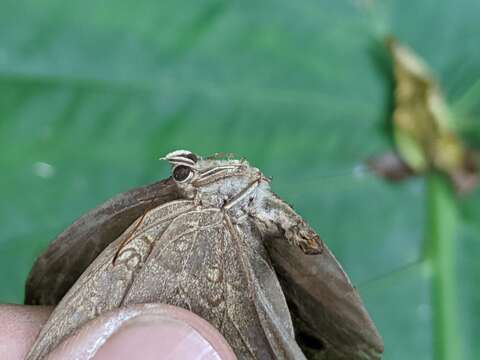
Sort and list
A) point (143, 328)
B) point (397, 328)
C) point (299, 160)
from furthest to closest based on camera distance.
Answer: point (299, 160) → point (397, 328) → point (143, 328)

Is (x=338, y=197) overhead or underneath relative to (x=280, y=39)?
underneath

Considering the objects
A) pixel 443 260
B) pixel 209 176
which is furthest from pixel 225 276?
pixel 443 260

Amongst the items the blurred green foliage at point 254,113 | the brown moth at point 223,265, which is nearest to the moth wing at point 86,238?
the brown moth at point 223,265

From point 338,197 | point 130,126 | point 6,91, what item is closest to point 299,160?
point 338,197

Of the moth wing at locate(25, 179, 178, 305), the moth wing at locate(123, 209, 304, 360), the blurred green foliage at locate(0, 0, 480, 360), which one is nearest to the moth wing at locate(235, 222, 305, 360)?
the moth wing at locate(123, 209, 304, 360)

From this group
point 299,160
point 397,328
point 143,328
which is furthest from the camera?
point 299,160

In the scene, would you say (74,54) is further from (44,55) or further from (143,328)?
(143,328)

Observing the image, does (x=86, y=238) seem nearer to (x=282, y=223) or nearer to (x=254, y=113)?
(x=282, y=223)
